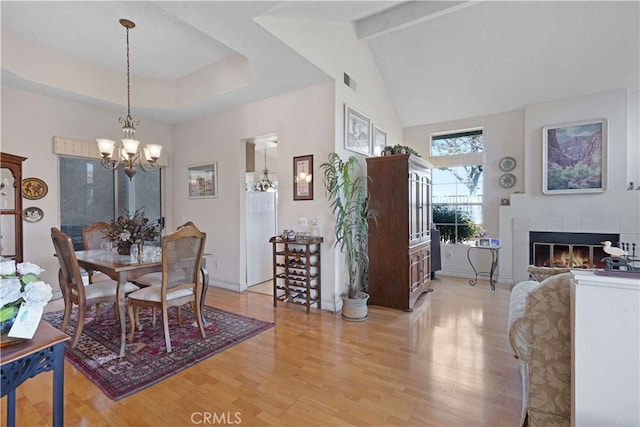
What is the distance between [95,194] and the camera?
471cm

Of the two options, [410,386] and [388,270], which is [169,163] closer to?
[388,270]

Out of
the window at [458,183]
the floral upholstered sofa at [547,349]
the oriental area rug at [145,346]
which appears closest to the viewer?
the floral upholstered sofa at [547,349]

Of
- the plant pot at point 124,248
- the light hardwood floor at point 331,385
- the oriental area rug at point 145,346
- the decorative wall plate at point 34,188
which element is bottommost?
the light hardwood floor at point 331,385

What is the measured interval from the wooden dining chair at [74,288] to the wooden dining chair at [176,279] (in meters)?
0.31

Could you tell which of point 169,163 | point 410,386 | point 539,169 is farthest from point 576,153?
point 169,163

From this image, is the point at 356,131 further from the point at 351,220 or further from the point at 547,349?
the point at 547,349

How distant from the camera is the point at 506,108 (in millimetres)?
5012

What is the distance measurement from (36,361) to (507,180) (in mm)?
5929

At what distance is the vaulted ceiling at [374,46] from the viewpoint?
117 inches

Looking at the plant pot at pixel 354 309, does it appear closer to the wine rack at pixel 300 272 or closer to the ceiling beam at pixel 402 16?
the wine rack at pixel 300 272

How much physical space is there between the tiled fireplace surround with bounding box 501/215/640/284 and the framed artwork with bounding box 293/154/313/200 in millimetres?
3530

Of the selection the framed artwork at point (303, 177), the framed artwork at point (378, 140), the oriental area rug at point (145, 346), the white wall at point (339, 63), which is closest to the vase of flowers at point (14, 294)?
the oriental area rug at point (145, 346)

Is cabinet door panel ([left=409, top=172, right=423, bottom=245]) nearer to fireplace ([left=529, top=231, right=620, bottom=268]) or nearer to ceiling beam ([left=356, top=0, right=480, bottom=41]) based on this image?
ceiling beam ([left=356, top=0, right=480, bottom=41])

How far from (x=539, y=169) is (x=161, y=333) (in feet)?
18.6
